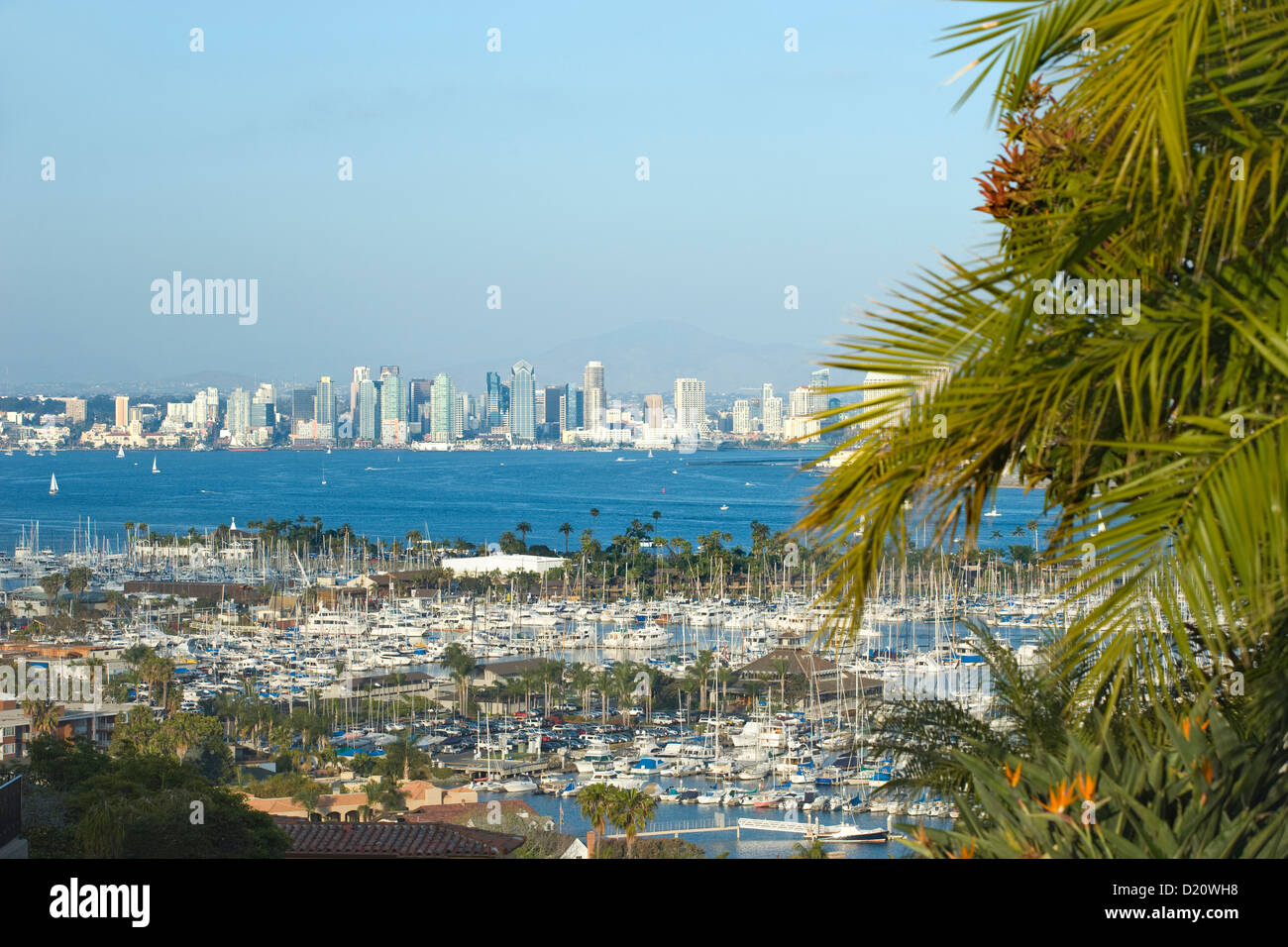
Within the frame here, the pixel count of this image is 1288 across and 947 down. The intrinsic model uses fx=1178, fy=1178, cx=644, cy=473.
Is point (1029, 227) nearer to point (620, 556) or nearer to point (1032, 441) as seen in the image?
point (1032, 441)

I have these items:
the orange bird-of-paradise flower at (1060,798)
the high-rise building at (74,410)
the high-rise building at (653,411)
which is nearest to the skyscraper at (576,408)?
the high-rise building at (653,411)

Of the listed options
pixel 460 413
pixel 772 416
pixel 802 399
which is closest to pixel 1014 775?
pixel 802 399

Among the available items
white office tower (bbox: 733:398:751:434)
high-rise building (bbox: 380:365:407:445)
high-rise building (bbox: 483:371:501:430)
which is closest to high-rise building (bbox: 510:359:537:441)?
high-rise building (bbox: 483:371:501:430)

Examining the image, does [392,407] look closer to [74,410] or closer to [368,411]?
[368,411]

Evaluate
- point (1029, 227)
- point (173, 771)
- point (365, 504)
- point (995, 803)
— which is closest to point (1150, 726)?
point (995, 803)

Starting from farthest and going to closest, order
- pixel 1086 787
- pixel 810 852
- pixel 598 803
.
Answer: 1. pixel 598 803
2. pixel 810 852
3. pixel 1086 787

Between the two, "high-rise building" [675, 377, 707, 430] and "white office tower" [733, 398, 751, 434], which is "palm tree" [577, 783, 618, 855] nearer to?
"white office tower" [733, 398, 751, 434]
